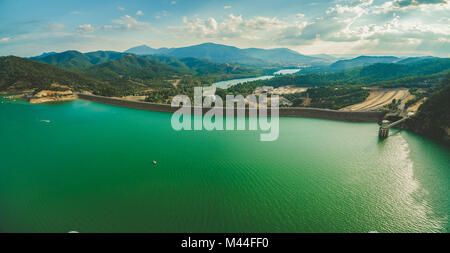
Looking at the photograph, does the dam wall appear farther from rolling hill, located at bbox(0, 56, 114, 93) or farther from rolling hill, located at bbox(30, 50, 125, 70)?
rolling hill, located at bbox(30, 50, 125, 70)

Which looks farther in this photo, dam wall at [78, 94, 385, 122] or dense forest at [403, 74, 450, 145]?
dam wall at [78, 94, 385, 122]

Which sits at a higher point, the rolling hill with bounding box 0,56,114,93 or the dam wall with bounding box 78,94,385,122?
the rolling hill with bounding box 0,56,114,93

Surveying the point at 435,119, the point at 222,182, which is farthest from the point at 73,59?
the point at 435,119

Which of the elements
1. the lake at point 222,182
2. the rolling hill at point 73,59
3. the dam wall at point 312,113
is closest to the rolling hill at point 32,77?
the dam wall at point 312,113

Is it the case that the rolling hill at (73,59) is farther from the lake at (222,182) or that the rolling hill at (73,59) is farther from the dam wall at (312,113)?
the lake at (222,182)

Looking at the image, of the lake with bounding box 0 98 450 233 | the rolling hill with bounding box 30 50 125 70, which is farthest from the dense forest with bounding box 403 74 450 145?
the rolling hill with bounding box 30 50 125 70

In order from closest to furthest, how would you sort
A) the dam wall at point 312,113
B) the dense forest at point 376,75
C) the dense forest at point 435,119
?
the dense forest at point 435,119
the dam wall at point 312,113
the dense forest at point 376,75

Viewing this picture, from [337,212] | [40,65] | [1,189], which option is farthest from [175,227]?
[40,65]

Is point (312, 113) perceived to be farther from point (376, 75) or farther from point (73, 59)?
point (73, 59)

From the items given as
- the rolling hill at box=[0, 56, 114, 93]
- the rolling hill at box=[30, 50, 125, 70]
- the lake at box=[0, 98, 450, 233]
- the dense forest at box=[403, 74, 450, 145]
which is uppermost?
the rolling hill at box=[30, 50, 125, 70]
